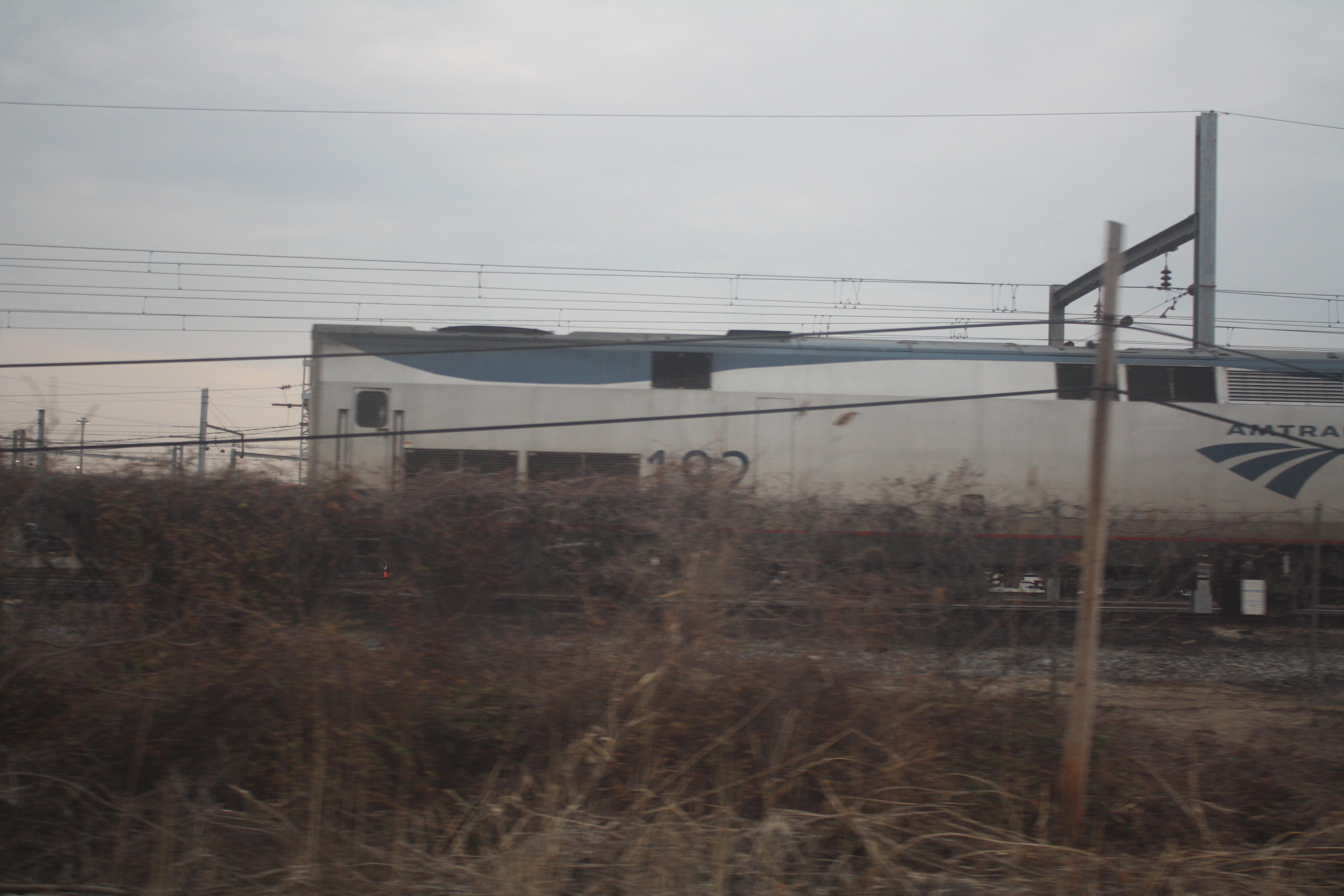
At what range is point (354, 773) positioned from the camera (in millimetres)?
5590

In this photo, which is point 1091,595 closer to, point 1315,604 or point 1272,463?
point 1315,604

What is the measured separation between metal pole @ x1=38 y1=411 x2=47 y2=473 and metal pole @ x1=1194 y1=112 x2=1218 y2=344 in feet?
58.9

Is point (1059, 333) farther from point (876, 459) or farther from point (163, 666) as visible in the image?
point (163, 666)

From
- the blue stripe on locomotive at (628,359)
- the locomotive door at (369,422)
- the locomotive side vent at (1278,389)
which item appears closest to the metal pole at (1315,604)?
the blue stripe on locomotive at (628,359)

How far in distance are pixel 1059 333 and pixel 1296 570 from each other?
10488 mm

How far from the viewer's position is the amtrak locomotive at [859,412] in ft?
42.0

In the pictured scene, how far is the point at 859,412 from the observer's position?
12.9 meters

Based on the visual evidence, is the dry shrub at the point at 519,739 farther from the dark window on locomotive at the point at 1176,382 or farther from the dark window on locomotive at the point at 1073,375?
the dark window on locomotive at the point at 1176,382

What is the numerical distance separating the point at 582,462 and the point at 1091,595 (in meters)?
8.32

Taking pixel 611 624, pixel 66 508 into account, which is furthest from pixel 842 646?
pixel 66 508

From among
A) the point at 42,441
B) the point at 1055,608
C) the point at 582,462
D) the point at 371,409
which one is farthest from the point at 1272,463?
the point at 42,441

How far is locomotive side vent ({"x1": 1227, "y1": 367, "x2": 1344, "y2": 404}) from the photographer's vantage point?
13250 millimetres

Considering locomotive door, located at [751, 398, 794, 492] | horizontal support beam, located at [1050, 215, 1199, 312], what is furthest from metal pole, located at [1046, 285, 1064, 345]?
locomotive door, located at [751, 398, 794, 492]

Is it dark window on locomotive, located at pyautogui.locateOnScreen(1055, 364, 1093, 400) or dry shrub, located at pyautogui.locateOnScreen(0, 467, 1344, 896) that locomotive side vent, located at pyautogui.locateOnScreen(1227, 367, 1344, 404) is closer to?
dark window on locomotive, located at pyautogui.locateOnScreen(1055, 364, 1093, 400)
